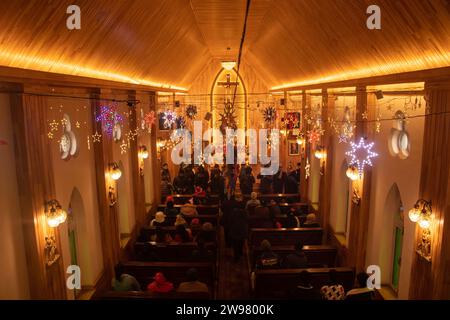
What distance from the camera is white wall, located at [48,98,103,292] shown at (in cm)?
716

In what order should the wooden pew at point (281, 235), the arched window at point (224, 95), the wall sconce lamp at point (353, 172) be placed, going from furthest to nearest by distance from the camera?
the arched window at point (224, 95) < the wooden pew at point (281, 235) < the wall sconce lamp at point (353, 172)

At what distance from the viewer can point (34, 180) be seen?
5.77 meters

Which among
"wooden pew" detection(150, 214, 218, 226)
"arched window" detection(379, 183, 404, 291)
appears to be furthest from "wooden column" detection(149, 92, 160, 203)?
"arched window" detection(379, 183, 404, 291)

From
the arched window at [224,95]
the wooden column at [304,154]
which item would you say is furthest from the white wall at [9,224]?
the arched window at [224,95]

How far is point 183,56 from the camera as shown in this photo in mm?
13148

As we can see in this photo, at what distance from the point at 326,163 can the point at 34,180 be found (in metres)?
8.71

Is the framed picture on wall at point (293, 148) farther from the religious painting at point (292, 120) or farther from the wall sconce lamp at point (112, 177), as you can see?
the wall sconce lamp at point (112, 177)

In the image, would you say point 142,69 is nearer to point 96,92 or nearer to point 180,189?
point 96,92

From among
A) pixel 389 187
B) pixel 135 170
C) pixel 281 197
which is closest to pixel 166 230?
pixel 135 170

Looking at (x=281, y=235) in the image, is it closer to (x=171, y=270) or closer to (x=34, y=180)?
(x=171, y=270)

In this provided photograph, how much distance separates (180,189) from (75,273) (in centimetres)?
821

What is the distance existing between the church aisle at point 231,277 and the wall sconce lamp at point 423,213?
4.40 m

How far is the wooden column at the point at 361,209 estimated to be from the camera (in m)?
8.73
